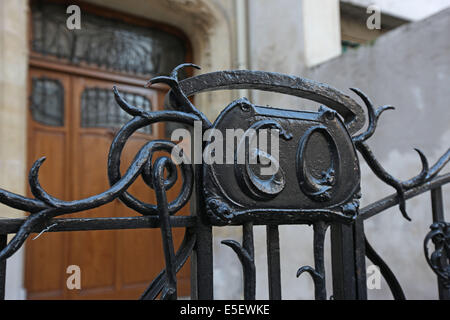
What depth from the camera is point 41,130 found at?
114 inches

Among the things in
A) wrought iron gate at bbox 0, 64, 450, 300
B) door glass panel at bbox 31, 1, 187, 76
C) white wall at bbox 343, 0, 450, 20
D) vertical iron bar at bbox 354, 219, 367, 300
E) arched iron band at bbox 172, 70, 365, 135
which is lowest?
vertical iron bar at bbox 354, 219, 367, 300

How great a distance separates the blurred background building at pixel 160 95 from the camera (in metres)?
2.21

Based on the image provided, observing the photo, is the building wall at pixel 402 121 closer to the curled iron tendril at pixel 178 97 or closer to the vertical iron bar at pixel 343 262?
the vertical iron bar at pixel 343 262

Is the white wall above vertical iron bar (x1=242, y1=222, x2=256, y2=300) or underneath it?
above

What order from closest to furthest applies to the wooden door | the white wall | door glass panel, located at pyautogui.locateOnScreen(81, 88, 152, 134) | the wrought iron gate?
the wrought iron gate, the wooden door, door glass panel, located at pyautogui.locateOnScreen(81, 88, 152, 134), the white wall

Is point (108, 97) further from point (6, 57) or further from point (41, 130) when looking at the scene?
point (6, 57)

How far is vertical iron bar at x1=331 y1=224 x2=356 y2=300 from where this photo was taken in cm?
90

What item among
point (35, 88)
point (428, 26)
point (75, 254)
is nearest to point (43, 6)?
point (35, 88)

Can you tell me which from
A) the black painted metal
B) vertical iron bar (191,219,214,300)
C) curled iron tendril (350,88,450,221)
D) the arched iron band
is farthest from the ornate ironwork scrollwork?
vertical iron bar (191,219,214,300)

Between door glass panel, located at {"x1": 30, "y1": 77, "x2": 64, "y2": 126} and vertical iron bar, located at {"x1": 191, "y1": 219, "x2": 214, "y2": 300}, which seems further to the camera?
door glass panel, located at {"x1": 30, "y1": 77, "x2": 64, "y2": 126}

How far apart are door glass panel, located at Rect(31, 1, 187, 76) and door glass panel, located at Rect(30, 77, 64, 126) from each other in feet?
0.78

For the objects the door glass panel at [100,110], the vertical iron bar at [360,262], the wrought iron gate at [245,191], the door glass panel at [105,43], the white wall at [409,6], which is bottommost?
the vertical iron bar at [360,262]

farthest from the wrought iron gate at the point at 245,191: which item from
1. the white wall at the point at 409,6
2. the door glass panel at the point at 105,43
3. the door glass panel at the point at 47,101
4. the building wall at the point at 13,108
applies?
the white wall at the point at 409,6

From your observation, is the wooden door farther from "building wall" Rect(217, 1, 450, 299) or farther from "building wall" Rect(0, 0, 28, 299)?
"building wall" Rect(217, 1, 450, 299)
